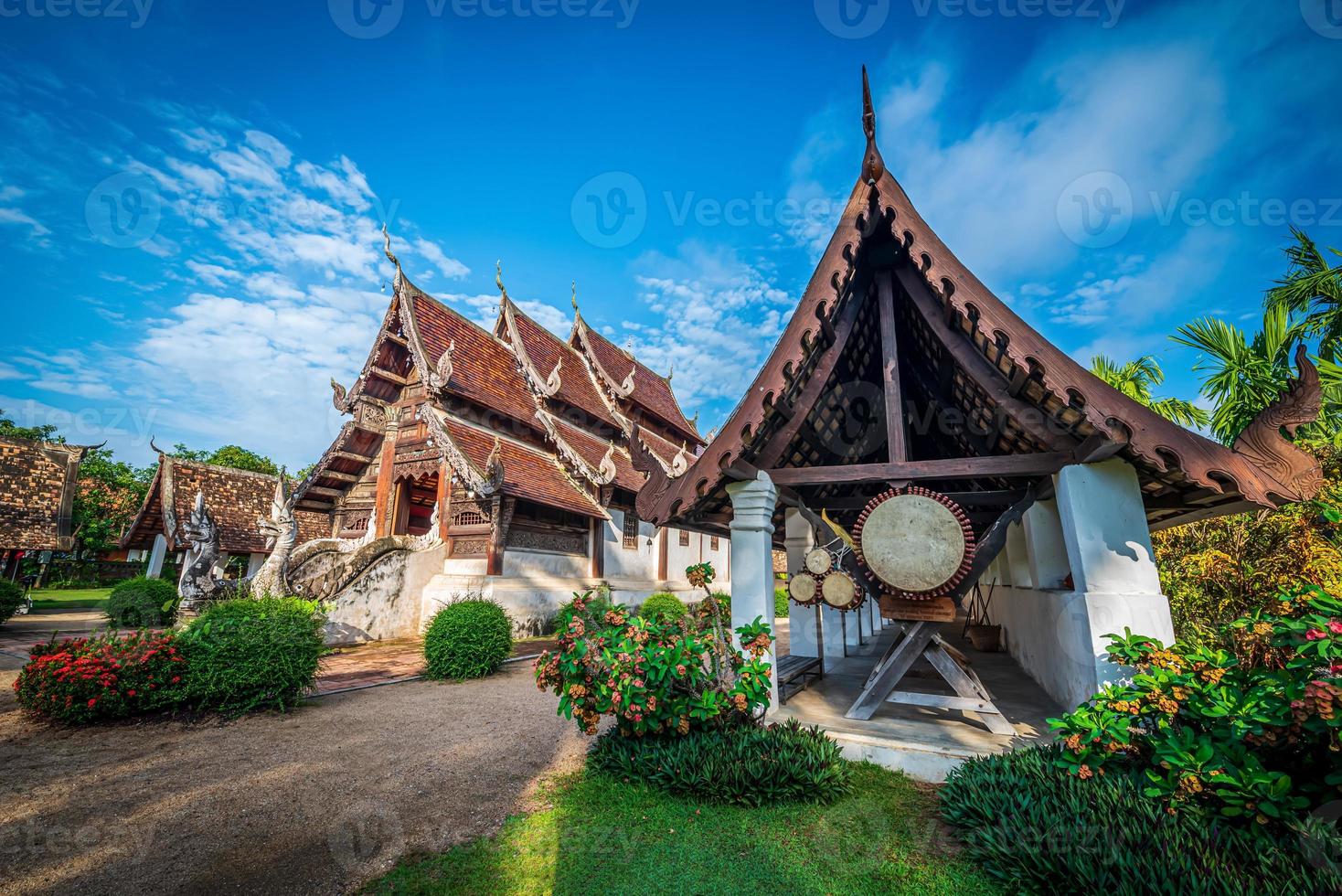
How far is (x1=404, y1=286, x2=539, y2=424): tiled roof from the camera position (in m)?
13.9

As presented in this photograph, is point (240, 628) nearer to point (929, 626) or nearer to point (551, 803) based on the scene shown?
point (551, 803)

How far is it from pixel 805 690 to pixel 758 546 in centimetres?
259

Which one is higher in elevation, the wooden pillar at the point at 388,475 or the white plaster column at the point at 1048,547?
the wooden pillar at the point at 388,475

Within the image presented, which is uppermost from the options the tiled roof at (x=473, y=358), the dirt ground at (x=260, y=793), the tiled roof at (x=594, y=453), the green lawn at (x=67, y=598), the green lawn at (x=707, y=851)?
the tiled roof at (x=473, y=358)

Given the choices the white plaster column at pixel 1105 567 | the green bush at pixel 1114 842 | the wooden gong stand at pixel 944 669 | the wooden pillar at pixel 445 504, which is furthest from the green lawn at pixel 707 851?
the wooden pillar at pixel 445 504

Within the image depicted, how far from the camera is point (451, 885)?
9.67 ft

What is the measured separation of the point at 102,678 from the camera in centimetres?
592

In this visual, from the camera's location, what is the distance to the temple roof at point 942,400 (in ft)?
11.8

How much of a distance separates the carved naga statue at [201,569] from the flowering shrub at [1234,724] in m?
15.2

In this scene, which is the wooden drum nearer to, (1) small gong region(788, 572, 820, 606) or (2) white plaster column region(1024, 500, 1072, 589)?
(1) small gong region(788, 572, 820, 606)

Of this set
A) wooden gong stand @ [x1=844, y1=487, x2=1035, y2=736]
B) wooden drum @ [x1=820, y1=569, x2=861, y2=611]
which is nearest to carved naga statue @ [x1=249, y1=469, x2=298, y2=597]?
wooden drum @ [x1=820, y1=569, x2=861, y2=611]

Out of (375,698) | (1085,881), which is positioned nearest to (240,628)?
(375,698)

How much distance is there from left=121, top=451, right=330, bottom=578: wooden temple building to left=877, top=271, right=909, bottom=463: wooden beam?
18.9 meters

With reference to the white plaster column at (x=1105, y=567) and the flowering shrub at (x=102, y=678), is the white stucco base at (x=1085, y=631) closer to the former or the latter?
the white plaster column at (x=1105, y=567)
